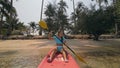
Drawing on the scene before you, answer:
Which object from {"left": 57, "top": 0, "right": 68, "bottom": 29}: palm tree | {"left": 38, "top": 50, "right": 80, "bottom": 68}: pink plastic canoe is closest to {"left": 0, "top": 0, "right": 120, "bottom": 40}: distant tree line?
{"left": 57, "top": 0, "right": 68, "bottom": 29}: palm tree

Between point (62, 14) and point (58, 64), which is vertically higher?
point (62, 14)

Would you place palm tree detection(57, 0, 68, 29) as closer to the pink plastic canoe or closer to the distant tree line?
the distant tree line

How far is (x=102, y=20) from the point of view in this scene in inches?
1251

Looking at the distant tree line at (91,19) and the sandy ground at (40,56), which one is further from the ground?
the distant tree line at (91,19)

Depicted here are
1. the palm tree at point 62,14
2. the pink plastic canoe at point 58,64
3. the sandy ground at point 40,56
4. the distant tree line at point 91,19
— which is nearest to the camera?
the pink plastic canoe at point 58,64

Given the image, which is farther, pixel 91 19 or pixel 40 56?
pixel 91 19

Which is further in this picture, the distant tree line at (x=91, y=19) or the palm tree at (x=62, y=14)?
the palm tree at (x=62, y=14)

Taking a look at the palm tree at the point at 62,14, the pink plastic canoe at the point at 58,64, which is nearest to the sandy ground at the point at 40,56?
the pink plastic canoe at the point at 58,64

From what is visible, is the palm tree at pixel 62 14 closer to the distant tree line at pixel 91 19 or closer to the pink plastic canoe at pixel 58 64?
the distant tree line at pixel 91 19

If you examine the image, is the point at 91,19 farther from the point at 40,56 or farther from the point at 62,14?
the point at 62,14

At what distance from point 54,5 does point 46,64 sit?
4836cm

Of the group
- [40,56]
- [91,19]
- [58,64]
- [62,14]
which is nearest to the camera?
[58,64]

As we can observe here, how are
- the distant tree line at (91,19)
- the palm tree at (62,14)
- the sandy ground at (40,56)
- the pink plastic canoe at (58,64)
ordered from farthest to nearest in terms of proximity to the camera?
the palm tree at (62,14) < the distant tree line at (91,19) < the sandy ground at (40,56) < the pink plastic canoe at (58,64)

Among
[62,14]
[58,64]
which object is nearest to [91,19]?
[58,64]
